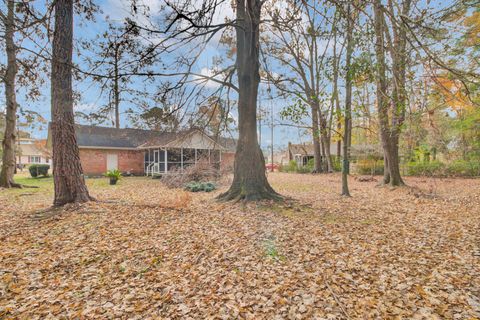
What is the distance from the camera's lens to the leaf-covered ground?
2.36m

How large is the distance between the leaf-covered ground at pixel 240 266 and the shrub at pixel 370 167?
44.7 feet

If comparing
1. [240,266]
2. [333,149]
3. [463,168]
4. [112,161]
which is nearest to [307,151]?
[333,149]

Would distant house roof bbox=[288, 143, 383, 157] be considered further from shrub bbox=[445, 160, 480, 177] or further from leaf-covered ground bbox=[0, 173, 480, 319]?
leaf-covered ground bbox=[0, 173, 480, 319]

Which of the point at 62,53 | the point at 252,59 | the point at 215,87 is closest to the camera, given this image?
the point at 62,53

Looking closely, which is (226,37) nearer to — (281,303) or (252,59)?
(252,59)

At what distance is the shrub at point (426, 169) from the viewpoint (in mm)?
15758

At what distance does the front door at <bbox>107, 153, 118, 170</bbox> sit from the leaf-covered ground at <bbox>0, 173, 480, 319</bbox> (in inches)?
587

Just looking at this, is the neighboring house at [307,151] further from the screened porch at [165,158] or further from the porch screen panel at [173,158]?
the porch screen panel at [173,158]

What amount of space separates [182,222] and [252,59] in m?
4.76

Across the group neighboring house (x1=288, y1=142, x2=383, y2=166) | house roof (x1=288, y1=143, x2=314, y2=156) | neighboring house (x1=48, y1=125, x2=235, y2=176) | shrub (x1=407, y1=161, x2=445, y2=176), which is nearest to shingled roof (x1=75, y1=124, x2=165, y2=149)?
neighboring house (x1=48, y1=125, x2=235, y2=176)

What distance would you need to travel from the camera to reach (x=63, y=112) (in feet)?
18.8

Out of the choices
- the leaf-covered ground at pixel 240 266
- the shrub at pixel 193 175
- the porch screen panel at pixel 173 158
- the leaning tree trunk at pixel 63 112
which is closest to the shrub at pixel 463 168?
the leaf-covered ground at pixel 240 266

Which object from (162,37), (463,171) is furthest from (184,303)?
(463,171)

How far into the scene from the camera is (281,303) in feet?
7.94
